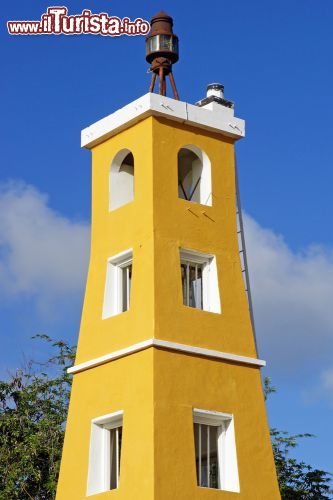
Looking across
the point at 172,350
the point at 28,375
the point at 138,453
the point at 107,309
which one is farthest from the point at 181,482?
the point at 28,375

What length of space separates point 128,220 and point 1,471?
937 cm

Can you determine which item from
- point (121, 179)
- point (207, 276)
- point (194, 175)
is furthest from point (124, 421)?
point (194, 175)

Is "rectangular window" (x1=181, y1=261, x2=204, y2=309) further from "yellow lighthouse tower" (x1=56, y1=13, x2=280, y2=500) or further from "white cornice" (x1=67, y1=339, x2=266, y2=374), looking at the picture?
"white cornice" (x1=67, y1=339, x2=266, y2=374)

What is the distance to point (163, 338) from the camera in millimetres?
19266

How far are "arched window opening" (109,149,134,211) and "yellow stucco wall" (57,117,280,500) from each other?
120 mm

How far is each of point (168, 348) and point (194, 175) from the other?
4.06m

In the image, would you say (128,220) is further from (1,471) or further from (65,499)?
(1,471)

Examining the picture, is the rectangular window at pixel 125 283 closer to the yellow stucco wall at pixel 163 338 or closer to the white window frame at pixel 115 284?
the white window frame at pixel 115 284

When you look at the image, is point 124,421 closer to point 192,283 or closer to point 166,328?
point 166,328

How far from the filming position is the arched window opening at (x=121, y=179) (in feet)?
70.9

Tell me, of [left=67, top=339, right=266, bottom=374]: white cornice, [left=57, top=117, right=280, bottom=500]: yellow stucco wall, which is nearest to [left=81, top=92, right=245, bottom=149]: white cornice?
[left=57, top=117, right=280, bottom=500]: yellow stucco wall

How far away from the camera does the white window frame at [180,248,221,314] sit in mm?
20522

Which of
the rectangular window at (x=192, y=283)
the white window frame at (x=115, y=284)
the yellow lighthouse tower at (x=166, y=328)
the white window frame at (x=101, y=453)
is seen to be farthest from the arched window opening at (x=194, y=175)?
the white window frame at (x=101, y=453)

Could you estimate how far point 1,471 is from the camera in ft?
90.3
